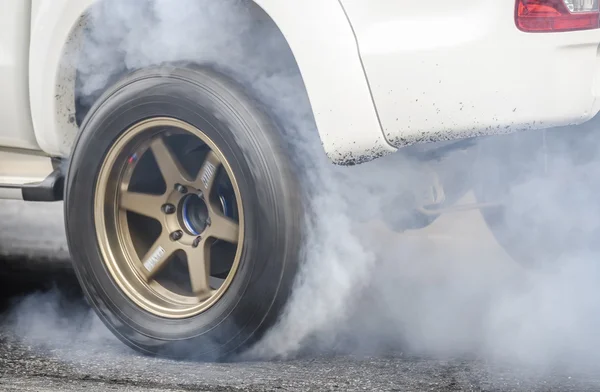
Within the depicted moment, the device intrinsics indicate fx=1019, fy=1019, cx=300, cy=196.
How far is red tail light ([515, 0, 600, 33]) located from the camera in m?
2.72

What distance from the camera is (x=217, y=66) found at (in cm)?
330

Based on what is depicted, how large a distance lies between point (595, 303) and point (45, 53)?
2.09 metres

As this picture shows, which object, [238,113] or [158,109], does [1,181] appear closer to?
[158,109]

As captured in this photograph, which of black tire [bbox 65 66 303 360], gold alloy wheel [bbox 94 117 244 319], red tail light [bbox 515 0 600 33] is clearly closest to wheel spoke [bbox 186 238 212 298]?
gold alloy wheel [bbox 94 117 244 319]

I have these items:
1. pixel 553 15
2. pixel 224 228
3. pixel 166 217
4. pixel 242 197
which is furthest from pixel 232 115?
pixel 553 15

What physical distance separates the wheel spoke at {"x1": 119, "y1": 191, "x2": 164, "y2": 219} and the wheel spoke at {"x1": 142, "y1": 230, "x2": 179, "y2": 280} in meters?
0.08

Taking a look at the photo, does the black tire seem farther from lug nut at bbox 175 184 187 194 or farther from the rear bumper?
the rear bumper

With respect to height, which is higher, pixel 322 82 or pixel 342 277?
pixel 322 82

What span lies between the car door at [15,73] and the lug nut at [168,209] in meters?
0.71

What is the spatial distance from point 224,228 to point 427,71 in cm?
88

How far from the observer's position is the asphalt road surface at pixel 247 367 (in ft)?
9.63

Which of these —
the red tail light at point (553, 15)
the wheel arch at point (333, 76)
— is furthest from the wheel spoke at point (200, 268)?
the red tail light at point (553, 15)

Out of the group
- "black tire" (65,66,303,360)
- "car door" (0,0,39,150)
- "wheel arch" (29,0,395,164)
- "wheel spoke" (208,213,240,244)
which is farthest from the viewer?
"car door" (0,0,39,150)

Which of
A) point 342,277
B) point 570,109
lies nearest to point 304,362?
point 342,277
